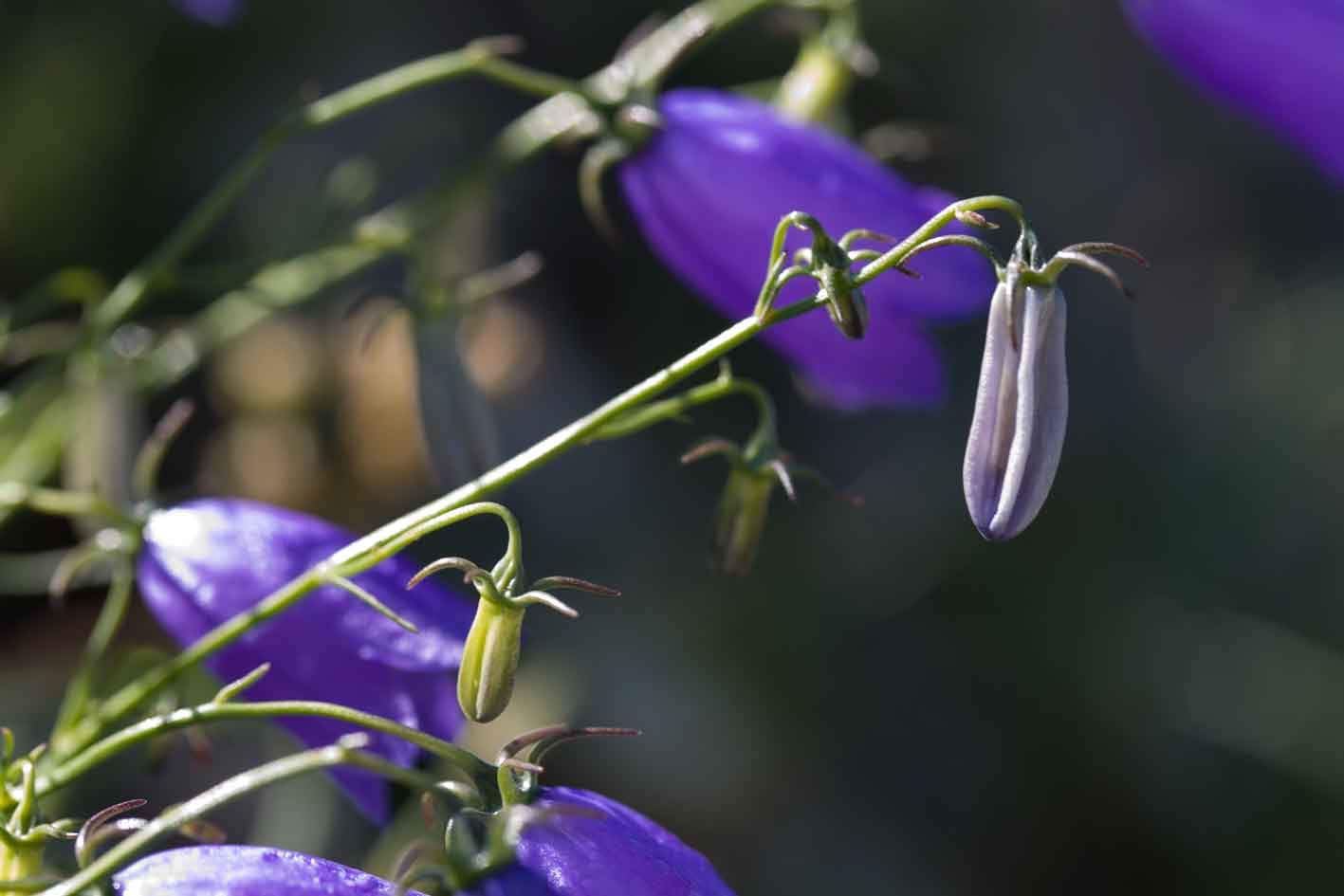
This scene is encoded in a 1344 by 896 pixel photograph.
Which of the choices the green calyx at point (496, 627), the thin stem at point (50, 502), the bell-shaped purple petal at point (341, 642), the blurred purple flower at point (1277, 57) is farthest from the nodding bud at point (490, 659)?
the blurred purple flower at point (1277, 57)

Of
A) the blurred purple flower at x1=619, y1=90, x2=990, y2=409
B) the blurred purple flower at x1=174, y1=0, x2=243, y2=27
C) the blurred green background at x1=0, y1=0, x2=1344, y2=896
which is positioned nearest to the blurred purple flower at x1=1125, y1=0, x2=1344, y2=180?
the blurred purple flower at x1=619, y1=90, x2=990, y2=409

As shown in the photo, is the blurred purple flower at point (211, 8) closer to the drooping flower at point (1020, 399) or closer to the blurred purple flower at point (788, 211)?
the blurred purple flower at point (788, 211)

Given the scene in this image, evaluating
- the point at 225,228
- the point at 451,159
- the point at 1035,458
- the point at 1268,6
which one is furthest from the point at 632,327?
the point at 1035,458

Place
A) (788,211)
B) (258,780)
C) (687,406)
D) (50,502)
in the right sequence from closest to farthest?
1. (258,780)
2. (687,406)
3. (50,502)
4. (788,211)

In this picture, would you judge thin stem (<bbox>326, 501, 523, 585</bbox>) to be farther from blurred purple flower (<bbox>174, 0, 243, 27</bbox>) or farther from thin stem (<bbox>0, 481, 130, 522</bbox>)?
blurred purple flower (<bbox>174, 0, 243, 27</bbox>)

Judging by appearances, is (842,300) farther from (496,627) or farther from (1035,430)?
(496,627)

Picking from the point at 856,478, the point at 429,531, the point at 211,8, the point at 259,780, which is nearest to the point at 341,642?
the point at 429,531

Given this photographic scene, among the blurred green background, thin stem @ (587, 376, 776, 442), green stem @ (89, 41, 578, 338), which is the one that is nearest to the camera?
thin stem @ (587, 376, 776, 442)
